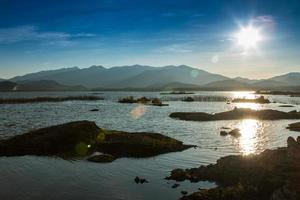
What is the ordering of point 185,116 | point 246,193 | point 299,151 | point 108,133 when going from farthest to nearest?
point 185,116 → point 108,133 → point 299,151 → point 246,193

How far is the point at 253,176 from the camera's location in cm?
3061

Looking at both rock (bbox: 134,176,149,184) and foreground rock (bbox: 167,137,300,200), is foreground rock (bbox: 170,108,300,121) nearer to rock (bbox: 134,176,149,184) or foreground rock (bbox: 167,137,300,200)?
foreground rock (bbox: 167,137,300,200)

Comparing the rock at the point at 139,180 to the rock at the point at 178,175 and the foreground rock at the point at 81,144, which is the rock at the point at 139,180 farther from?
the foreground rock at the point at 81,144

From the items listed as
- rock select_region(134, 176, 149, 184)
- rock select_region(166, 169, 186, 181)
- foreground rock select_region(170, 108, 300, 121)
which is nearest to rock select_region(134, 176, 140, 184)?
rock select_region(134, 176, 149, 184)

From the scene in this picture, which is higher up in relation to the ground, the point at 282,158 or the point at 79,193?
the point at 282,158

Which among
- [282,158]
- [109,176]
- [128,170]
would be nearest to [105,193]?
[109,176]

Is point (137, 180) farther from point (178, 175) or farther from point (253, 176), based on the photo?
point (253, 176)

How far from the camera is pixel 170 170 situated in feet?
121

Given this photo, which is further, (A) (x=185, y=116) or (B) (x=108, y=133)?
(A) (x=185, y=116)

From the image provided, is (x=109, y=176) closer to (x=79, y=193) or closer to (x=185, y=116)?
(x=79, y=193)

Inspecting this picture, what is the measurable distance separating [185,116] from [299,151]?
6410 centimetres

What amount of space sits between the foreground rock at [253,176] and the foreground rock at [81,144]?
42.1 ft

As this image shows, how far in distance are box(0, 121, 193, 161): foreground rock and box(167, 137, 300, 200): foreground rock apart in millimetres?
12828

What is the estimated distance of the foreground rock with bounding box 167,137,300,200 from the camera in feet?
87.6
